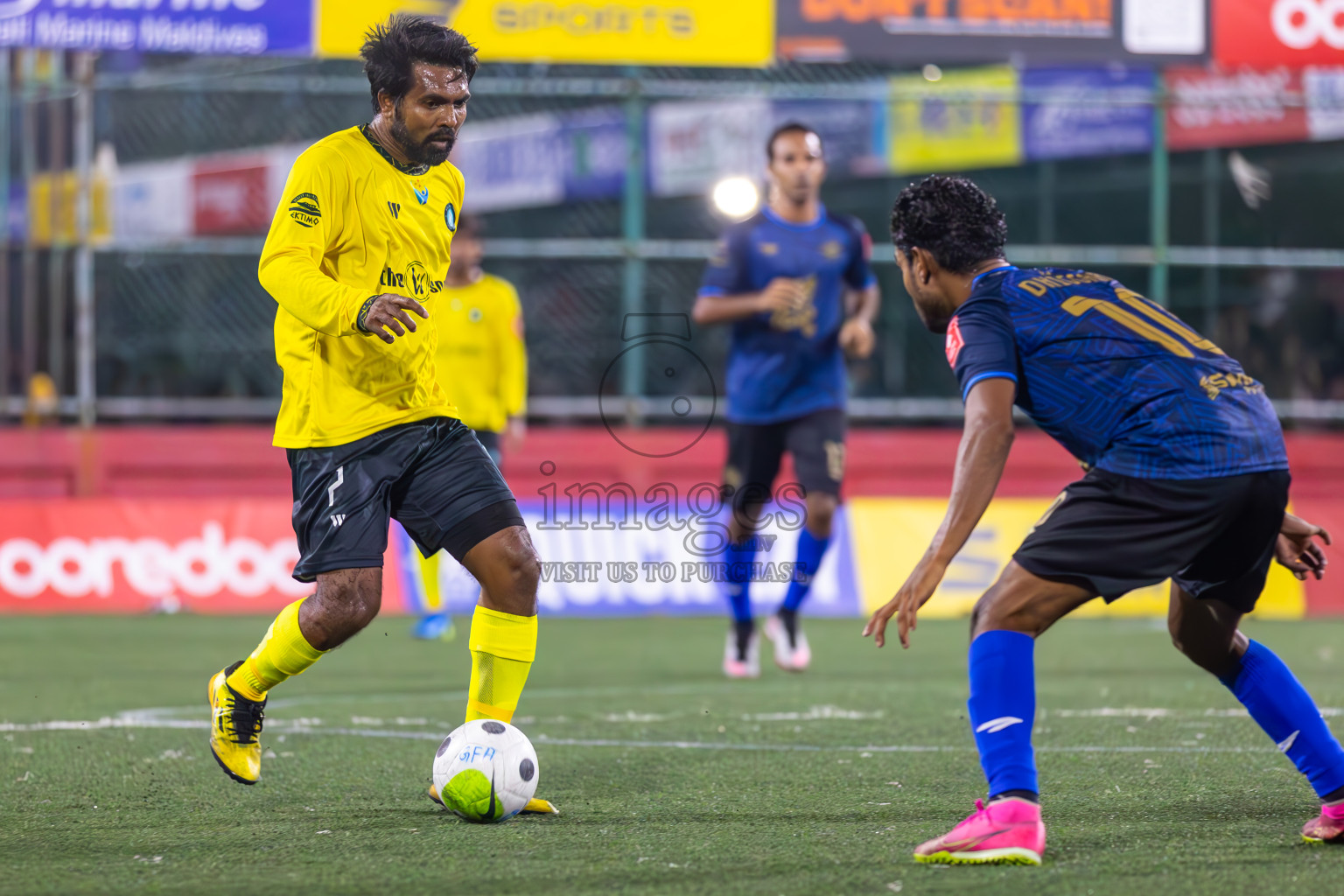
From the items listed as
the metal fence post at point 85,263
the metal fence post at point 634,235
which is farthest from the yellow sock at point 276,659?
the metal fence post at point 85,263

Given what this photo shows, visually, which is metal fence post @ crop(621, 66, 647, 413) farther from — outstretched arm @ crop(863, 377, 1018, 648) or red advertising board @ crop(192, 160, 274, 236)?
outstretched arm @ crop(863, 377, 1018, 648)

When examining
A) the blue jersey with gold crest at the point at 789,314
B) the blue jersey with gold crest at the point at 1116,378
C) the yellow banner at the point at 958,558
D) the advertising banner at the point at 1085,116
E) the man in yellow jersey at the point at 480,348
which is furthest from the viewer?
the advertising banner at the point at 1085,116

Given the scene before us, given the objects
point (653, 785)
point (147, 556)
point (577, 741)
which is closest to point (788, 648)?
point (577, 741)

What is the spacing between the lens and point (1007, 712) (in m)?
3.62

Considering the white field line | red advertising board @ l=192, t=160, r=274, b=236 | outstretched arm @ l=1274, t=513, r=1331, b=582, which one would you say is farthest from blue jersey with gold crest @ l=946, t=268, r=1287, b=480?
Result: red advertising board @ l=192, t=160, r=274, b=236

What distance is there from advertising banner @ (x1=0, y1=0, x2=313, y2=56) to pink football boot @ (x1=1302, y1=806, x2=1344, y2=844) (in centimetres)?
946

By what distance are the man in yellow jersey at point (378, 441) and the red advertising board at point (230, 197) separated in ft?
30.7

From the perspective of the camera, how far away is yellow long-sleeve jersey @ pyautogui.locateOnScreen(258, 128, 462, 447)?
4.35 meters

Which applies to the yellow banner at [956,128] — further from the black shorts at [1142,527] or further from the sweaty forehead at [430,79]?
the black shorts at [1142,527]

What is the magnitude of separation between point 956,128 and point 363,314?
35.0 feet

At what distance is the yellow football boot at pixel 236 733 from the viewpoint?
4473mm

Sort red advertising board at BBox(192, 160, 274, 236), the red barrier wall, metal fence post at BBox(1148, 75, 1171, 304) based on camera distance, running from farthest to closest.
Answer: red advertising board at BBox(192, 160, 274, 236) < metal fence post at BBox(1148, 75, 1171, 304) < the red barrier wall

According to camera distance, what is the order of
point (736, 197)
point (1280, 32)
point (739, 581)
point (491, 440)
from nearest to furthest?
point (739, 581) → point (491, 440) → point (1280, 32) → point (736, 197)

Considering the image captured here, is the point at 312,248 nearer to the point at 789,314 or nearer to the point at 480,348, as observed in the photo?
the point at 789,314
